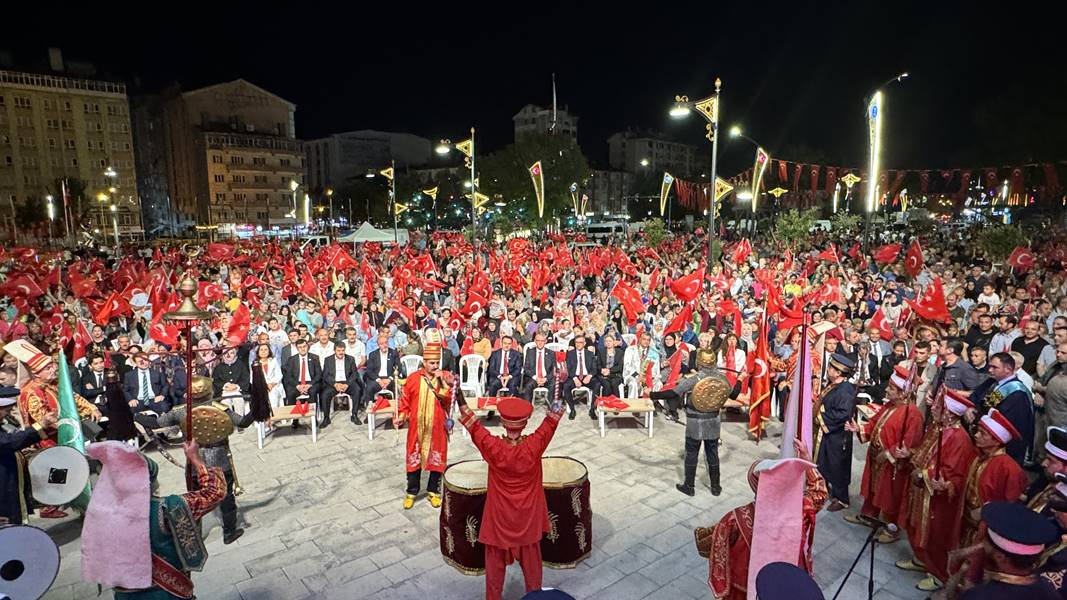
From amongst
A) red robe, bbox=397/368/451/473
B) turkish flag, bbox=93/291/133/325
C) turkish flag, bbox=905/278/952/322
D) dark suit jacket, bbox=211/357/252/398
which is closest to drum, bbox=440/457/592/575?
red robe, bbox=397/368/451/473

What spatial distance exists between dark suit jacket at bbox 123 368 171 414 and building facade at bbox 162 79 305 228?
255 feet

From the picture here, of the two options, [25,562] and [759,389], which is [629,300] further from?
[25,562]

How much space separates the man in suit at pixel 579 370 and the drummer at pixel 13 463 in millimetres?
7313

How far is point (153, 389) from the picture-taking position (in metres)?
9.79

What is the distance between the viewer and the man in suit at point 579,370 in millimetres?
10781

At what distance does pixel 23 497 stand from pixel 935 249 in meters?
36.8

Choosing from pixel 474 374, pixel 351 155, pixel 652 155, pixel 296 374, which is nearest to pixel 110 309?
pixel 296 374

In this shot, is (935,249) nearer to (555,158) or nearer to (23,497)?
(555,158)

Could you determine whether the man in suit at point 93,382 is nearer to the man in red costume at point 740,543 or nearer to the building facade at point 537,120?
the man in red costume at point 740,543

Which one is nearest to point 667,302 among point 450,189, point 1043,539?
point 1043,539

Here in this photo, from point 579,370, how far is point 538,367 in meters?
0.75

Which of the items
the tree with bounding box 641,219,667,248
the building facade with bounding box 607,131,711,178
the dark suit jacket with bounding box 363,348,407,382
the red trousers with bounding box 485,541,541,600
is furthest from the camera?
the building facade with bounding box 607,131,711,178

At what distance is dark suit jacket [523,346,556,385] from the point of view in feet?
35.6

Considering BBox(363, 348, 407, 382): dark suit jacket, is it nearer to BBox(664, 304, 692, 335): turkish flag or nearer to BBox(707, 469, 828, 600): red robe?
BBox(664, 304, 692, 335): turkish flag
